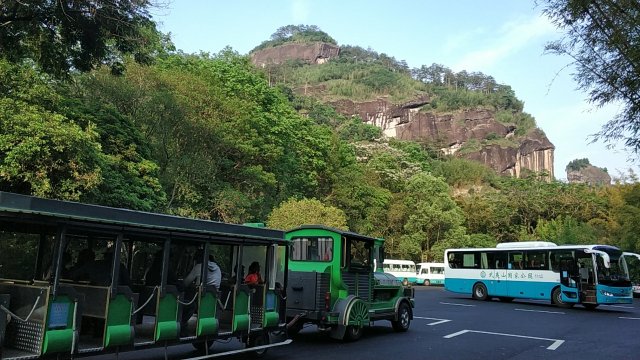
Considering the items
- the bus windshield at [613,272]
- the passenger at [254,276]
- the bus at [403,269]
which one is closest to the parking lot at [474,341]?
the passenger at [254,276]

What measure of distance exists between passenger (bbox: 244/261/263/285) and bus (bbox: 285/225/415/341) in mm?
1022

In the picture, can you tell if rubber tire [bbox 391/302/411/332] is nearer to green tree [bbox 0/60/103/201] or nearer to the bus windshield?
green tree [bbox 0/60/103/201]

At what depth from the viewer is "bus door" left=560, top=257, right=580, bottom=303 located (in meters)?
23.2

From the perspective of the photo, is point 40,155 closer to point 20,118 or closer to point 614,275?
point 20,118

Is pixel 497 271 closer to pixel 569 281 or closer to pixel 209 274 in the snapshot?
pixel 569 281

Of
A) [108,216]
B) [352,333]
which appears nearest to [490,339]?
[352,333]

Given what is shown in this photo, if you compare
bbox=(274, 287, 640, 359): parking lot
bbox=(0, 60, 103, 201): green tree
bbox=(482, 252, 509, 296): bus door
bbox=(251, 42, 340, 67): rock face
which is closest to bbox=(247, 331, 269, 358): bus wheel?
bbox=(274, 287, 640, 359): parking lot

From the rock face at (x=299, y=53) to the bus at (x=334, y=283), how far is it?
181546mm

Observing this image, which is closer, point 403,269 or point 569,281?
point 569,281

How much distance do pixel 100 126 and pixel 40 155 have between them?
533 cm

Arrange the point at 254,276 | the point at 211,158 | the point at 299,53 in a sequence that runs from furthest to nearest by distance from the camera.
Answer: the point at 299,53 → the point at 211,158 → the point at 254,276

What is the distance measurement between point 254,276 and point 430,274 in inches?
1624

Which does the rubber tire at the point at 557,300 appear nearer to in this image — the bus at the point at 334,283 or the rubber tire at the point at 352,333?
the bus at the point at 334,283

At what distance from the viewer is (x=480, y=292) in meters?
28.0
